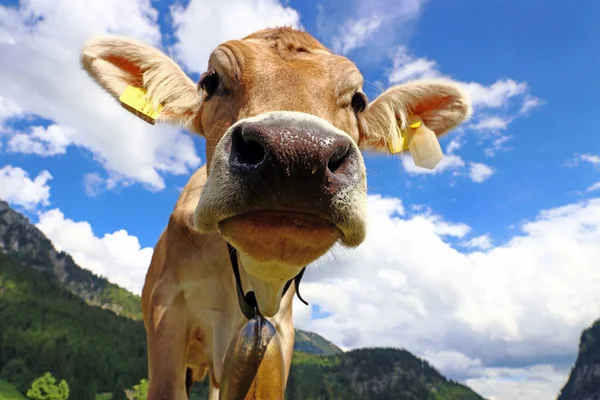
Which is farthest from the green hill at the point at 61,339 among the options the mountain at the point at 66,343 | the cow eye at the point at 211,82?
the cow eye at the point at 211,82

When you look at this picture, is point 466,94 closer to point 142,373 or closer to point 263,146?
point 263,146

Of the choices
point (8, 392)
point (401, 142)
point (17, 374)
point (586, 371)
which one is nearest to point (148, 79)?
point (401, 142)

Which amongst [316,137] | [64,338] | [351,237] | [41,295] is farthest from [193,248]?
[41,295]

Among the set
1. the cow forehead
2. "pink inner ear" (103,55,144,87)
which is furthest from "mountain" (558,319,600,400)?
"pink inner ear" (103,55,144,87)

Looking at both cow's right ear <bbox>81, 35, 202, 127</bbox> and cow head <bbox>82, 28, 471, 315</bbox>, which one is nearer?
cow head <bbox>82, 28, 471, 315</bbox>

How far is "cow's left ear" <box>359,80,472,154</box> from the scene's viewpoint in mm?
5371

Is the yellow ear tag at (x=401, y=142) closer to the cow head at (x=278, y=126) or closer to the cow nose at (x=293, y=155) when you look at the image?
the cow head at (x=278, y=126)

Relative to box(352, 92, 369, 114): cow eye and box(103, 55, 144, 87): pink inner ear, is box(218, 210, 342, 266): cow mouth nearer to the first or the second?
box(352, 92, 369, 114): cow eye

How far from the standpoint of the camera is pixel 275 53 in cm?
413

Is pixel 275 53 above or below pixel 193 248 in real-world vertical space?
above

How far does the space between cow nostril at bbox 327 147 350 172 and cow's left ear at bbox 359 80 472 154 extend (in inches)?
101

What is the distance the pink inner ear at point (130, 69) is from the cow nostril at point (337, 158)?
11.4 feet

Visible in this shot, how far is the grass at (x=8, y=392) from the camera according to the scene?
98250 millimetres

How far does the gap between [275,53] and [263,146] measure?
1926 mm
